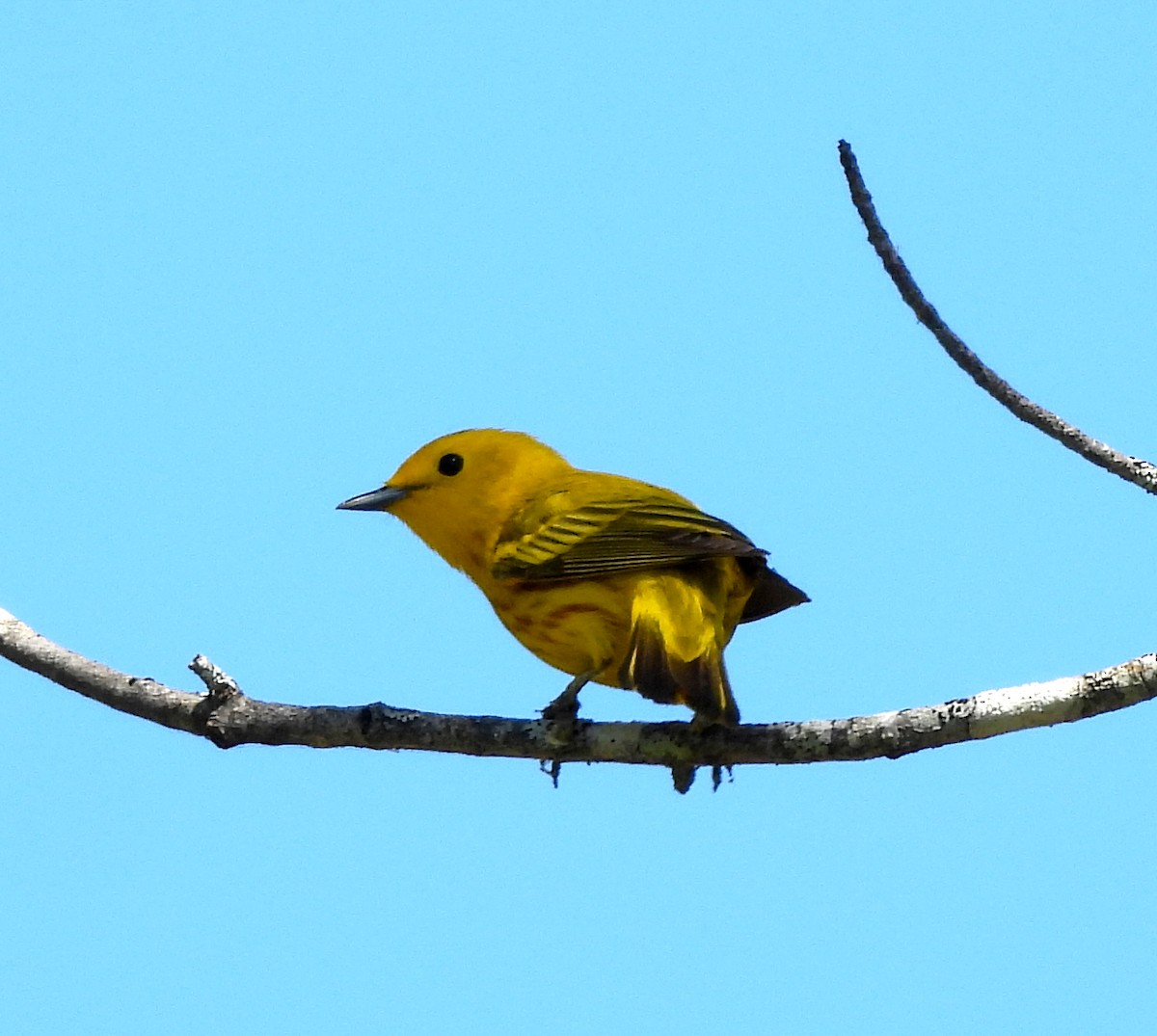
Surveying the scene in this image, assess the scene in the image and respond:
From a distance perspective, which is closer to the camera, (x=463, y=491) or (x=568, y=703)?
(x=568, y=703)

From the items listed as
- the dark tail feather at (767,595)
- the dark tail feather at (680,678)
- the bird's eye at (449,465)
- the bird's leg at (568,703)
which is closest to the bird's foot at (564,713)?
the bird's leg at (568,703)

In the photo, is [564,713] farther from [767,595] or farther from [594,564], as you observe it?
[767,595]

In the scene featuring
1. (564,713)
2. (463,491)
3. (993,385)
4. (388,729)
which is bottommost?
(388,729)

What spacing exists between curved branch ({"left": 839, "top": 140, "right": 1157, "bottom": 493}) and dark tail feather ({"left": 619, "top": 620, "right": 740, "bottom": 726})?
1.19 metres

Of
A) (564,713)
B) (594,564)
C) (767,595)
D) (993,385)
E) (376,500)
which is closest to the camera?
(993,385)

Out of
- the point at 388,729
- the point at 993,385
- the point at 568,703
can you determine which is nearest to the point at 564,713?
the point at 568,703

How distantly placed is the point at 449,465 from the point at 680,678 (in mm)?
1970

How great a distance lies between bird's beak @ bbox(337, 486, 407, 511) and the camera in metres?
5.97

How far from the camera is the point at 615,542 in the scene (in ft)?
16.8

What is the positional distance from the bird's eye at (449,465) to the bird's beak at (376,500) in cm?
19

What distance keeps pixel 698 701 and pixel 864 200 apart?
1.52 m

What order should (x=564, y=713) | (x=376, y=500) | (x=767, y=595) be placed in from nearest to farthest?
1. (x=564, y=713)
2. (x=767, y=595)
3. (x=376, y=500)

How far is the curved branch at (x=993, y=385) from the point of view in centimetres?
406

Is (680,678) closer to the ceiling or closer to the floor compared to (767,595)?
closer to the floor
